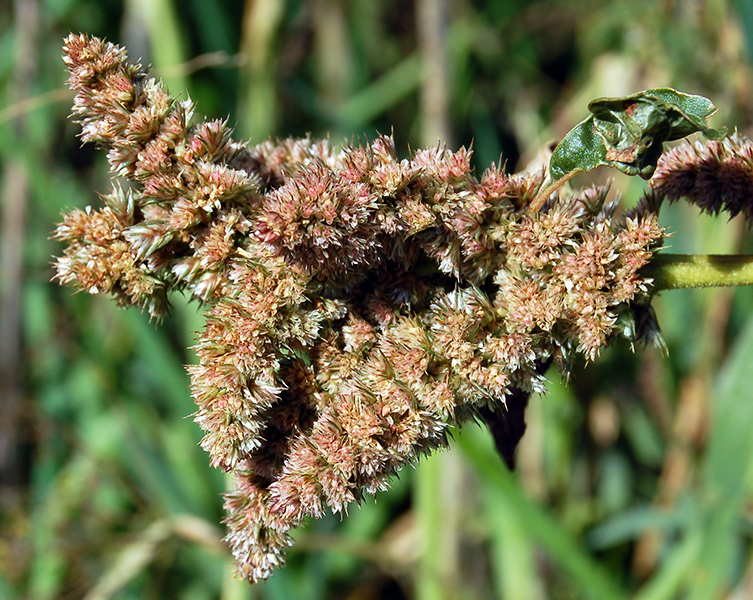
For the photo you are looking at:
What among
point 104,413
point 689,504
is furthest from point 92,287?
point 104,413

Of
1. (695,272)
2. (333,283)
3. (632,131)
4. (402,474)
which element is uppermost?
(402,474)

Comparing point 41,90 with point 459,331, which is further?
point 41,90

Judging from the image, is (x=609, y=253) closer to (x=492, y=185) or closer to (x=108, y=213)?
(x=492, y=185)

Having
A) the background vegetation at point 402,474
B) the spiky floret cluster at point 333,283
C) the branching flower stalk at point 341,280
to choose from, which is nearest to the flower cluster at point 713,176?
the branching flower stalk at point 341,280

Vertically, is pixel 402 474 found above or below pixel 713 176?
above

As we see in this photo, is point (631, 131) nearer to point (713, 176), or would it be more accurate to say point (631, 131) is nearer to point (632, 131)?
point (632, 131)

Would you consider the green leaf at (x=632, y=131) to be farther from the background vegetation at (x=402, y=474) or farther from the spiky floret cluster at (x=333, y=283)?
the background vegetation at (x=402, y=474)

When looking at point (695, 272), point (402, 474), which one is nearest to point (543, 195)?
point (695, 272)
